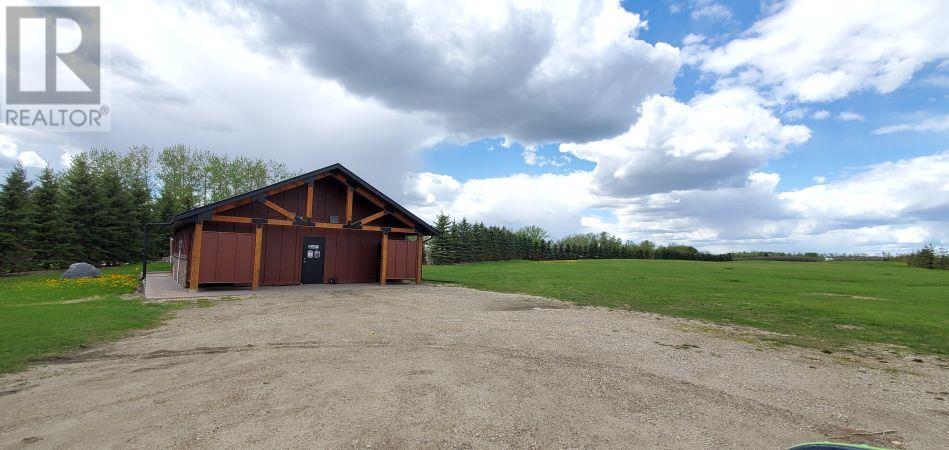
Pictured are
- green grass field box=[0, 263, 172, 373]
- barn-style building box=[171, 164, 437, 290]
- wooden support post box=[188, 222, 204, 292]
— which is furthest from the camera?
barn-style building box=[171, 164, 437, 290]

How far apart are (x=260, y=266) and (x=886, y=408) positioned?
20261mm

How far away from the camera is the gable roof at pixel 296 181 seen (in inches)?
663

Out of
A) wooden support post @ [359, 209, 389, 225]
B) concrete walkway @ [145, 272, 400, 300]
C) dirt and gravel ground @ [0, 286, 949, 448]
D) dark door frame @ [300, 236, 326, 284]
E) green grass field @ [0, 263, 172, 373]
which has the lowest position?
concrete walkway @ [145, 272, 400, 300]

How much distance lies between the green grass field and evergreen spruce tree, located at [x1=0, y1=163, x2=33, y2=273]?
13.2 meters

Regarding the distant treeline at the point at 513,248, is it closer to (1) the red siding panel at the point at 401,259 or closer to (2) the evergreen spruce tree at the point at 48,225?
(1) the red siding panel at the point at 401,259

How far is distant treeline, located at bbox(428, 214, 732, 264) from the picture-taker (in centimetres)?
5694

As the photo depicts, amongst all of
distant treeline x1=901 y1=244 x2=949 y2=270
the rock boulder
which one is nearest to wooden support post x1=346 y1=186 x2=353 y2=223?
the rock boulder

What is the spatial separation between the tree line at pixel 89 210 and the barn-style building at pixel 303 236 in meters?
12.8

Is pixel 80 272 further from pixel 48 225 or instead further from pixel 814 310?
pixel 814 310

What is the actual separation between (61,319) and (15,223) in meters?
23.8

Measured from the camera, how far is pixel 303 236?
68.6 feet

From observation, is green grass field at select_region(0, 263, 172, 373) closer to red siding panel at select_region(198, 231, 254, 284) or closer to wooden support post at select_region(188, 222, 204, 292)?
wooden support post at select_region(188, 222, 204, 292)

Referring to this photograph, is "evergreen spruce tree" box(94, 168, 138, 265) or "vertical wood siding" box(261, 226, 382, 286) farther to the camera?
"evergreen spruce tree" box(94, 168, 138, 265)

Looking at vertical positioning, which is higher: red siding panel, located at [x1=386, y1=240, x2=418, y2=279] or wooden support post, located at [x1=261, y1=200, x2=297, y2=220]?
wooden support post, located at [x1=261, y1=200, x2=297, y2=220]
